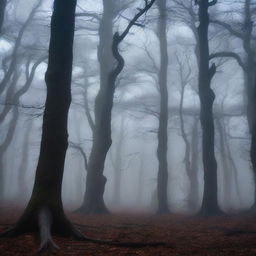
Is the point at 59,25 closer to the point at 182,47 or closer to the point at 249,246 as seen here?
the point at 249,246

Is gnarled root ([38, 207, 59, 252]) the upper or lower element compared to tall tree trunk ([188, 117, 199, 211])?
lower

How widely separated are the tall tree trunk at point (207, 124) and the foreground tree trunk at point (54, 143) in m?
8.92

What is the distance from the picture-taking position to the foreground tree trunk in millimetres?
7230

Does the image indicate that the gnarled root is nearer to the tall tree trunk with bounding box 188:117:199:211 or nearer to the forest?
the forest

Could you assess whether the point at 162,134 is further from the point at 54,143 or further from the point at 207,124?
the point at 54,143

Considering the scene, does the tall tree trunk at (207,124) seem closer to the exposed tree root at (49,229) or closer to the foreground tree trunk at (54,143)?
the exposed tree root at (49,229)

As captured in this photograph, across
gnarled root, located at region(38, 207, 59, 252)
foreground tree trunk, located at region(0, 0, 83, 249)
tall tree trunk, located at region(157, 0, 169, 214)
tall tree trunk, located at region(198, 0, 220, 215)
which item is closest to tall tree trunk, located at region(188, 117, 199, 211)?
tall tree trunk, located at region(157, 0, 169, 214)

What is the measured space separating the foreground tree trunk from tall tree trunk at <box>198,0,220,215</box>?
8923 mm

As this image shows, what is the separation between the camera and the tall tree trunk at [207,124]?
15.1 metres

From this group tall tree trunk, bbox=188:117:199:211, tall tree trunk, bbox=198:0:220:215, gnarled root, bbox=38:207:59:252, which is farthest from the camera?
tall tree trunk, bbox=188:117:199:211

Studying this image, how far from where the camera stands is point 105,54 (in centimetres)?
2166

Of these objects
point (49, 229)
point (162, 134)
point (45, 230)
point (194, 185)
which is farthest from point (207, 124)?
point (194, 185)

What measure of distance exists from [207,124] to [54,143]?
10042 millimetres

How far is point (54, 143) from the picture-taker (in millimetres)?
7906
